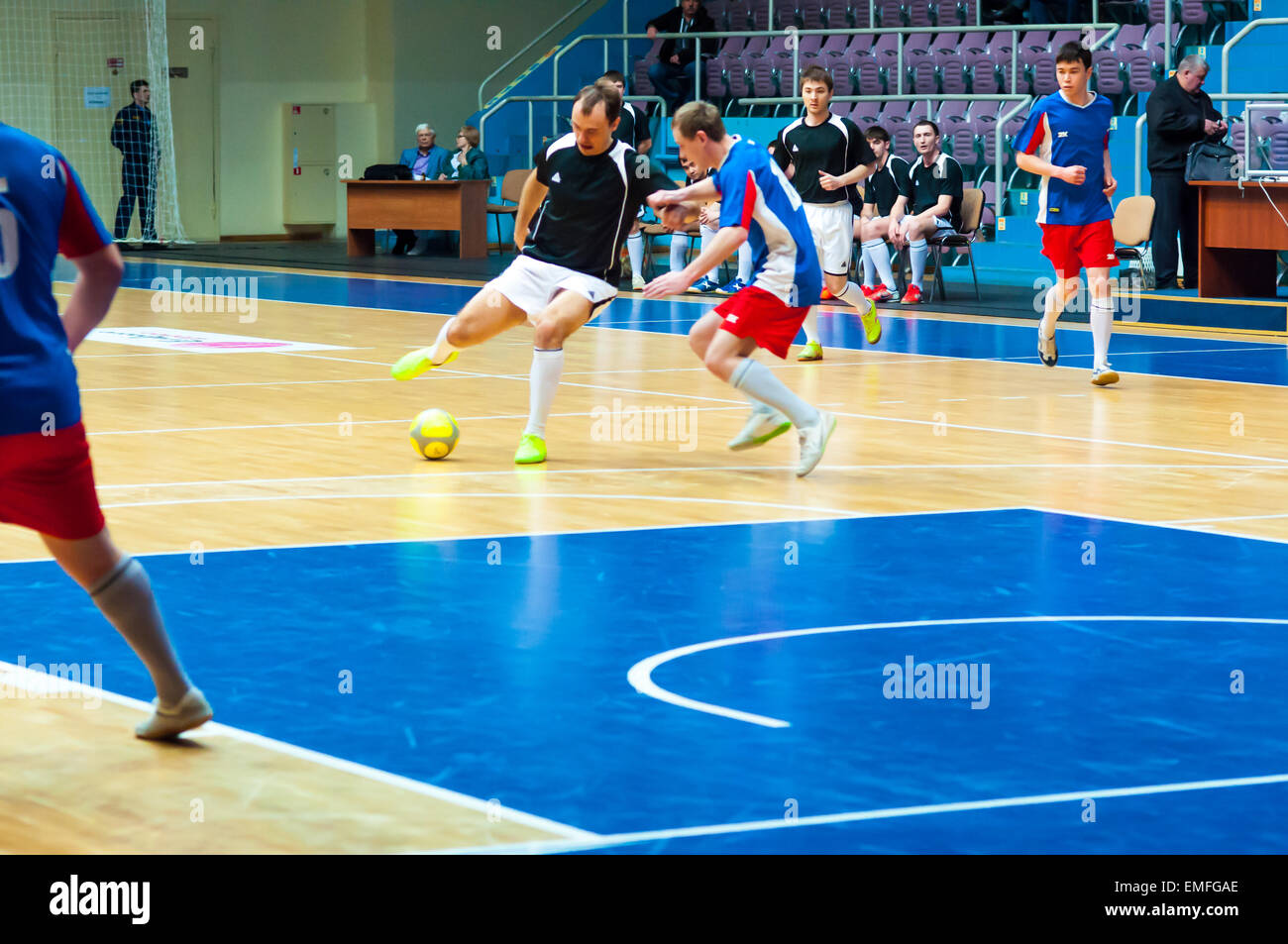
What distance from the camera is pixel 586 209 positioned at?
9562 mm

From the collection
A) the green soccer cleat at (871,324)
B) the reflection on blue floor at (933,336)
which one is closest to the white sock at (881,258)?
the reflection on blue floor at (933,336)

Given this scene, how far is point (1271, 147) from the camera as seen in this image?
1842 centimetres

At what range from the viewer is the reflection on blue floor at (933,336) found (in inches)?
555

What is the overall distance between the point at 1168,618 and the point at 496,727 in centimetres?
243

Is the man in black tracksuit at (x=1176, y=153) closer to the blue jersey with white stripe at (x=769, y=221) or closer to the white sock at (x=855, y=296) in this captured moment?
the white sock at (x=855, y=296)

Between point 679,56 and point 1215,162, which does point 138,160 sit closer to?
point 679,56

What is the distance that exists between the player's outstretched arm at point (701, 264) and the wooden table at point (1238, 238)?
902cm

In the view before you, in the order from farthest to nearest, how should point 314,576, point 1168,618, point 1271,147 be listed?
point 1271,147 → point 314,576 → point 1168,618

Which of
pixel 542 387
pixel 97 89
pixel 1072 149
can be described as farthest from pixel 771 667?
pixel 97 89

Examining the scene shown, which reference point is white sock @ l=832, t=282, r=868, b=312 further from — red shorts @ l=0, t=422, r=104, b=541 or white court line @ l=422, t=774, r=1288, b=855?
red shorts @ l=0, t=422, r=104, b=541

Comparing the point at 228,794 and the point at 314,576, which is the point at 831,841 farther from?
the point at 314,576

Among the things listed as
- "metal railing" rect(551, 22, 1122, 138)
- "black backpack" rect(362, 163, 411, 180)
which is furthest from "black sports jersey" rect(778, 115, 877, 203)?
"black backpack" rect(362, 163, 411, 180)

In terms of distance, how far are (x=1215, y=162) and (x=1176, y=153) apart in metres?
0.56

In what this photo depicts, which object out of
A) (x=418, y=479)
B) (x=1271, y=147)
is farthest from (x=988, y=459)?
(x=1271, y=147)
